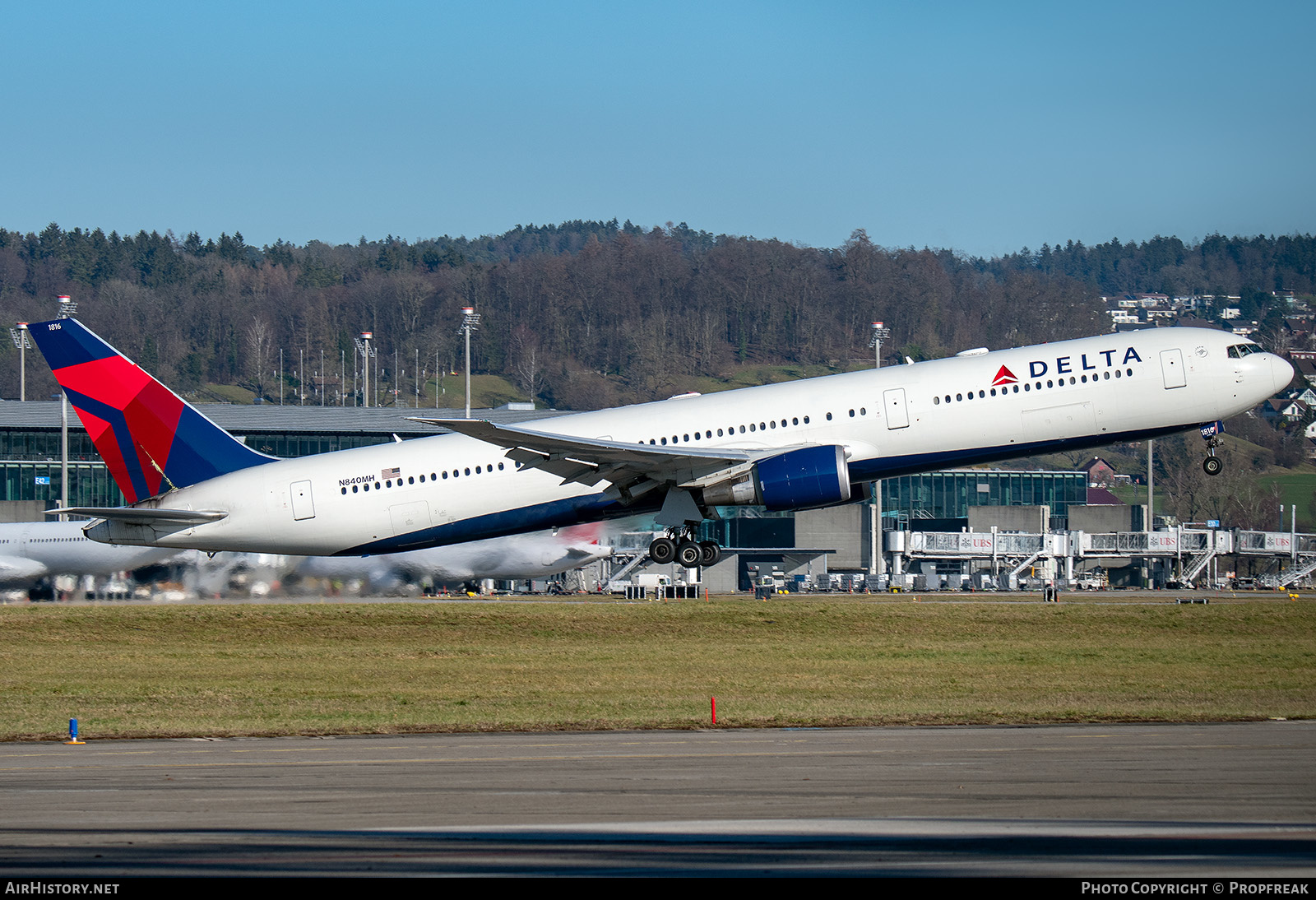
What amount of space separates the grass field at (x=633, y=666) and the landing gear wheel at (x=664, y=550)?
258 centimetres

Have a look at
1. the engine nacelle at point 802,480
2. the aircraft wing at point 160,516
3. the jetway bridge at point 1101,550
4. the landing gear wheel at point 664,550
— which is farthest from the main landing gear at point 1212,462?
the jetway bridge at point 1101,550

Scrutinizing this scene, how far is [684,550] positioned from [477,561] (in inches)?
763

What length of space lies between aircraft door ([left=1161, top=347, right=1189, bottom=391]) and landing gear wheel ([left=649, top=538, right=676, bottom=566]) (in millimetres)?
13351

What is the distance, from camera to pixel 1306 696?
28.0 m

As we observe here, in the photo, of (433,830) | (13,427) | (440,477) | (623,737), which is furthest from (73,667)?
(13,427)

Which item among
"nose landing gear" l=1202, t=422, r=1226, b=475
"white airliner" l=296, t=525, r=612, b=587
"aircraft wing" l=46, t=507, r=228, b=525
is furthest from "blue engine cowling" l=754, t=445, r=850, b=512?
"white airliner" l=296, t=525, r=612, b=587

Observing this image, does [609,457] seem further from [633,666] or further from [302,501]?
[302,501]

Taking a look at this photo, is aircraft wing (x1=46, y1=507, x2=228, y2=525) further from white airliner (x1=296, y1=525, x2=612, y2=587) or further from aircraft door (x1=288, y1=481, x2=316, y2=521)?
white airliner (x1=296, y1=525, x2=612, y2=587)

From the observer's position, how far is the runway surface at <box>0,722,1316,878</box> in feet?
39.1

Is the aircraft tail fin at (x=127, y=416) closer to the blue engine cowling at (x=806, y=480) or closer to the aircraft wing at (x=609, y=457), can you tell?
the aircraft wing at (x=609, y=457)

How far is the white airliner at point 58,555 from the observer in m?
49.8

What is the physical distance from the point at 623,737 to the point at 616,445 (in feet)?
43.5

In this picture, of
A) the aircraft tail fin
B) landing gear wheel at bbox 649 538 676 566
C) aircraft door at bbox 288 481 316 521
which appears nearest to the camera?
landing gear wheel at bbox 649 538 676 566

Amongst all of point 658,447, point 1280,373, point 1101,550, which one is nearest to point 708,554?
point 658,447
